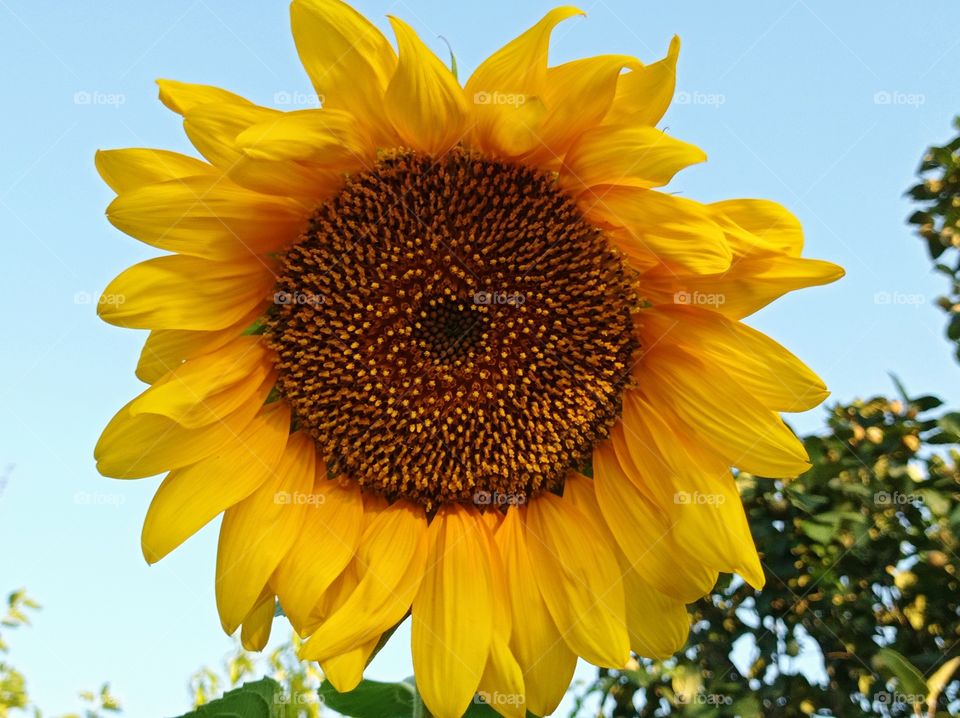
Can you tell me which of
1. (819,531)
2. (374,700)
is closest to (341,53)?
(374,700)

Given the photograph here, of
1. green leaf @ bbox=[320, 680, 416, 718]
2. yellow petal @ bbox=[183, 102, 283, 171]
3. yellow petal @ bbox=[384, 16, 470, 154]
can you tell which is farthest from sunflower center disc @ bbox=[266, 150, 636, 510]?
green leaf @ bbox=[320, 680, 416, 718]

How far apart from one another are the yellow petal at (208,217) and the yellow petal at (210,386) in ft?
0.80

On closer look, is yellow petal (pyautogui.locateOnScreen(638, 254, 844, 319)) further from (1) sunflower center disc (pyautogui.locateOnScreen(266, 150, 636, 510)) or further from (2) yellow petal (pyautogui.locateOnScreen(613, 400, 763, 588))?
(2) yellow petal (pyautogui.locateOnScreen(613, 400, 763, 588))

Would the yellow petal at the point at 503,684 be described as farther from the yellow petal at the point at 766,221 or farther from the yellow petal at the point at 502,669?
the yellow petal at the point at 766,221

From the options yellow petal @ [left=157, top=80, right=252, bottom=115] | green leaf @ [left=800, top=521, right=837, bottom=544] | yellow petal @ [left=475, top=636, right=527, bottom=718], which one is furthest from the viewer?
green leaf @ [left=800, top=521, right=837, bottom=544]

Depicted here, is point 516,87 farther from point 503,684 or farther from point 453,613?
point 503,684

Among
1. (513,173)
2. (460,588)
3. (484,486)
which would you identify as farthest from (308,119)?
(460,588)

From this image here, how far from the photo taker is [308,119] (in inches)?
72.5

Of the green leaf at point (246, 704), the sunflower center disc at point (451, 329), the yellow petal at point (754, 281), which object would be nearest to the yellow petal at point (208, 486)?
the sunflower center disc at point (451, 329)

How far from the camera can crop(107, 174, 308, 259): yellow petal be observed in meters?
1.90

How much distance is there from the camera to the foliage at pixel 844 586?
3318 mm

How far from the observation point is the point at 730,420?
2.05m

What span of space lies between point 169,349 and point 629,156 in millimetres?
1105

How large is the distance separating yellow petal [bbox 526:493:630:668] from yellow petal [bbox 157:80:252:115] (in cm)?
118
